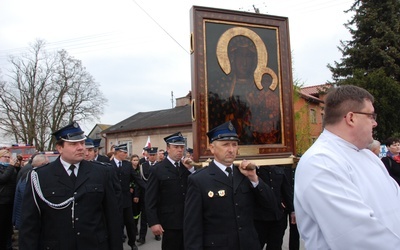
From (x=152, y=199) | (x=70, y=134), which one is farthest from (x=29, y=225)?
(x=152, y=199)

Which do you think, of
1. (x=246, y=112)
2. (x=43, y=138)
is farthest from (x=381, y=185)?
(x=43, y=138)

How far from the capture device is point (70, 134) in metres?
3.52

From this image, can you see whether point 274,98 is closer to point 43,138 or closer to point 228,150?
point 228,150

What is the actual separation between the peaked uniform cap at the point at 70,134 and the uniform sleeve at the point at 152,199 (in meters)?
1.71

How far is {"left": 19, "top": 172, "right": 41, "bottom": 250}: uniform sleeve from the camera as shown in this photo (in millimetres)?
3125

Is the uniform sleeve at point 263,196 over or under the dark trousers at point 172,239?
over

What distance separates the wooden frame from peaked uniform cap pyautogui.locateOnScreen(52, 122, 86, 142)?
4.18 ft

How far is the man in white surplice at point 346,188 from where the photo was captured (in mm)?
1674

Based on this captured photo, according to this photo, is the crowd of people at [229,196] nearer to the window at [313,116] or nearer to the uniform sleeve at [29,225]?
the uniform sleeve at [29,225]

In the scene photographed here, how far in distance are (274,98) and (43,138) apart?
1340 inches

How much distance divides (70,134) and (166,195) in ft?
6.39

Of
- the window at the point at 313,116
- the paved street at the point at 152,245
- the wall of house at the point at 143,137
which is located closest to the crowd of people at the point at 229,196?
the paved street at the point at 152,245

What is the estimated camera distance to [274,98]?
14.5 ft

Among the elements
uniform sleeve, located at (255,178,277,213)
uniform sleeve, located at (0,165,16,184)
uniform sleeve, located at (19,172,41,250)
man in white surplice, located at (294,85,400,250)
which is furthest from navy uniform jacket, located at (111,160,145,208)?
man in white surplice, located at (294,85,400,250)
